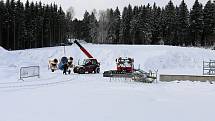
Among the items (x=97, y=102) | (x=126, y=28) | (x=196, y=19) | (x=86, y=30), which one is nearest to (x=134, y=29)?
(x=126, y=28)

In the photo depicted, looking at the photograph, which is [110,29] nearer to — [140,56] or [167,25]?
[167,25]

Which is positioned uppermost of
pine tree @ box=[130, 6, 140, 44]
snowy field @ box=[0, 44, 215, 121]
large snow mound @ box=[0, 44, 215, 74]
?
pine tree @ box=[130, 6, 140, 44]

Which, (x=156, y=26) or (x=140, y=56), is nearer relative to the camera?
(x=140, y=56)

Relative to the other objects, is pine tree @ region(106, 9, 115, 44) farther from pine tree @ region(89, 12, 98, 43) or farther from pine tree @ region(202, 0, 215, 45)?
pine tree @ region(202, 0, 215, 45)

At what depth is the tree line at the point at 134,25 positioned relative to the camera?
80.0m

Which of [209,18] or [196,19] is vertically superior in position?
[209,18]

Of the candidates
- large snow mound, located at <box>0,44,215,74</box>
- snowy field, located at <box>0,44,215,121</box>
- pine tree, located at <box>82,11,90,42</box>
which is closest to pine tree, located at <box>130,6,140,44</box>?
pine tree, located at <box>82,11,90,42</box>

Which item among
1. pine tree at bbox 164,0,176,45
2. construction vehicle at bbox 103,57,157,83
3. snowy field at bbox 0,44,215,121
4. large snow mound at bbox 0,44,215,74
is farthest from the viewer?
pine tree at bbox 164,0,176,45

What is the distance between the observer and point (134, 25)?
92.3m

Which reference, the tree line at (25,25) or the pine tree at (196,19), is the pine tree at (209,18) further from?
the tree line at (25,25)

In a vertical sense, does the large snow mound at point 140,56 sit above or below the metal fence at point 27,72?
above

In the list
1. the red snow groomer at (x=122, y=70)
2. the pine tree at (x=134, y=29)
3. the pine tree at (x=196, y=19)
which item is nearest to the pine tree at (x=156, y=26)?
the pine tree at (x=134, y=29)

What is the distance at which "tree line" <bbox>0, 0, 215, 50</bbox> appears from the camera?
80000 mm

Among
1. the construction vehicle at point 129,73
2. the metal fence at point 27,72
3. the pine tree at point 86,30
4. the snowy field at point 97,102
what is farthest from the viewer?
the pine tree at point 86,30
